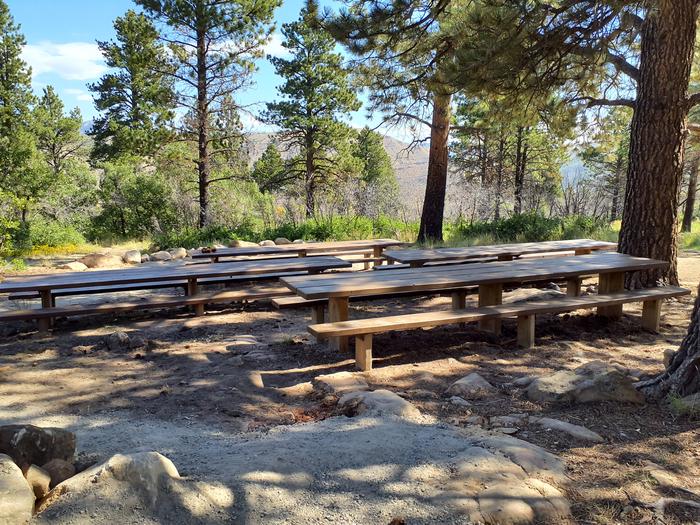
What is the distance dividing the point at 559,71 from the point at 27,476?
7.59 metres

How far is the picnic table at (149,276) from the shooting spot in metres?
5.80

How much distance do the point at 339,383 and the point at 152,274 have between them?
3.17 m

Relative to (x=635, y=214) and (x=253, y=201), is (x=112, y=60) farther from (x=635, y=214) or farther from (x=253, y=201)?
(x=635, y=214)

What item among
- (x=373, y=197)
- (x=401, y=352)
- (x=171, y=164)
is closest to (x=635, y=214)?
(x=401, y=352)

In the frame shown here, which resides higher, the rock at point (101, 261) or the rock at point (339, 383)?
the rock at point (101, 261)

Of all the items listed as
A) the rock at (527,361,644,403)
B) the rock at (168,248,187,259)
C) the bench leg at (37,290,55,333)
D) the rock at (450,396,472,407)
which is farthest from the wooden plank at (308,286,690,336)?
the rock at (168,248,187,259)

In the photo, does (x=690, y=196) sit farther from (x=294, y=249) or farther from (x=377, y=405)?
(x=377, y=405)

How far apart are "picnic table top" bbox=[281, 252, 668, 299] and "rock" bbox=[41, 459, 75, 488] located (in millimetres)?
2230

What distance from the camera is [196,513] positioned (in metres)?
2.14

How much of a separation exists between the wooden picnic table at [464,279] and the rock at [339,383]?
612 mm

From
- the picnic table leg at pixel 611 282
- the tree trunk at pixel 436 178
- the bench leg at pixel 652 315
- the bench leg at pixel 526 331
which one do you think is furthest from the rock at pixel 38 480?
the tree trunk at pixel 436 178

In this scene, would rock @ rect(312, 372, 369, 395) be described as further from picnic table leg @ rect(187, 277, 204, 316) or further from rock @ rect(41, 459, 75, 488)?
picnic table leg @ rect(187, 277, 204, 316)

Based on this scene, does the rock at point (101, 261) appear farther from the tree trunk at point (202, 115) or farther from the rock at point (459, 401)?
the rock at point (459, 401)

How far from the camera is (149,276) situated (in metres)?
6.18
